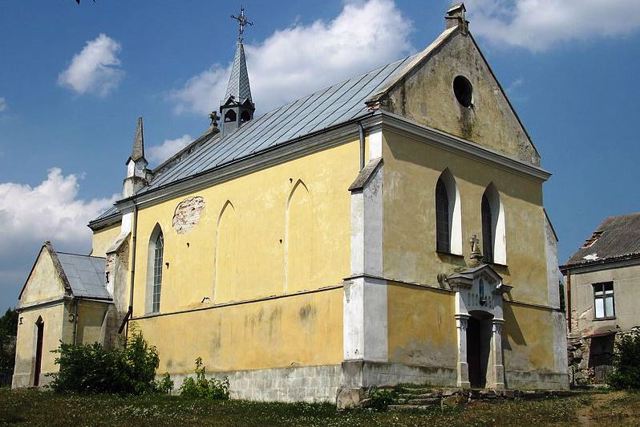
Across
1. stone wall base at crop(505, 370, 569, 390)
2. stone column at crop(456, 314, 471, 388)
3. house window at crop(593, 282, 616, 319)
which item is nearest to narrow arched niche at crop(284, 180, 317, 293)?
stone column at crop(456, 314, 471, 388)

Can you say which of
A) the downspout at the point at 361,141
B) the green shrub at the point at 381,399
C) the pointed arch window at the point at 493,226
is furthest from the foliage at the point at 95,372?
the pointed arch window at the point at 493,226

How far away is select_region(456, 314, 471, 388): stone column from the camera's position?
80.4 feet

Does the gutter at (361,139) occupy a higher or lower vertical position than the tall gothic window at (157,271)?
higher

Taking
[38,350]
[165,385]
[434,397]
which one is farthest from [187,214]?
[434,397]

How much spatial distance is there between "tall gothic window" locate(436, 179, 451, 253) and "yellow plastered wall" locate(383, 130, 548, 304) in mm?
475

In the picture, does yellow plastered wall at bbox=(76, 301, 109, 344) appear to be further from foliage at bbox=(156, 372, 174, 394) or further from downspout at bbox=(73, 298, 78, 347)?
foliage at bbox=(156, 372, 174, 394)

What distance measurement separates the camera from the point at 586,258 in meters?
40.9

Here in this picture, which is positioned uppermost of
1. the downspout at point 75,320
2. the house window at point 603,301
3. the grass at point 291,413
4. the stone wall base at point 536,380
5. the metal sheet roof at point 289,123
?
the metal sheet roof at point 289,123

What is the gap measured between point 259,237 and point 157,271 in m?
7.04

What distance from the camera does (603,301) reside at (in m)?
39.9

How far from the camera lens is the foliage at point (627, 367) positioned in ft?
80.3

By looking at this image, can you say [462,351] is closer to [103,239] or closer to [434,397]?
[434,397]

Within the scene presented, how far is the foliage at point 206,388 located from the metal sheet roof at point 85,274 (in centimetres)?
704

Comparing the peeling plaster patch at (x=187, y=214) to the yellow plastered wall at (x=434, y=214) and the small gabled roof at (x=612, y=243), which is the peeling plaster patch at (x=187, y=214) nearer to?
the yellow plastered wall at (x=434, y=214)
